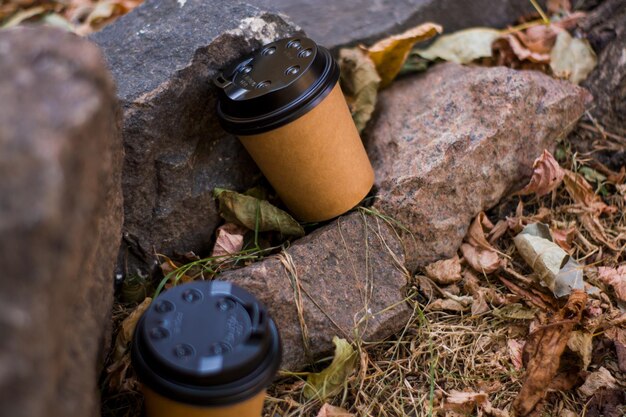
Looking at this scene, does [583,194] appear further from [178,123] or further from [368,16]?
[178,123]

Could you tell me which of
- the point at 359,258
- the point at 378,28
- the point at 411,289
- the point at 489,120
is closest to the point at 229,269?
the point at 359,258

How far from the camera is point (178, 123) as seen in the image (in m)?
2.09

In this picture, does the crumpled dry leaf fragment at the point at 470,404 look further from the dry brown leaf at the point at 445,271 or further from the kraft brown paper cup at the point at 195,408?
the kraft brown paper cup at the point at 195,408

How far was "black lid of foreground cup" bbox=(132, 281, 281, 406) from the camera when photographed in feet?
4.70

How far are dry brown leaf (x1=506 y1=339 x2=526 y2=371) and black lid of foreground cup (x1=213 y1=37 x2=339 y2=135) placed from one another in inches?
34.5

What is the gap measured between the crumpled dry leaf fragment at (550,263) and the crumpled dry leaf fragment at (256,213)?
700 mm

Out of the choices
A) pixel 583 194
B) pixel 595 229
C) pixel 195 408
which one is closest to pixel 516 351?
pixel 595 229

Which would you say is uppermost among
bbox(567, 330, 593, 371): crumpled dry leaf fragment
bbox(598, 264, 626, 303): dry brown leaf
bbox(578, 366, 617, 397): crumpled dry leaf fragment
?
bbox(567, 330, 593, 371): crumpled dry leaf fragment

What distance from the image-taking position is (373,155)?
2.38 m

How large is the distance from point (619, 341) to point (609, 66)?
45.7 inches

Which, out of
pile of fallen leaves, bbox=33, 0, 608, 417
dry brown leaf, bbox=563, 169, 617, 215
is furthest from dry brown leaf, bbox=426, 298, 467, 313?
dry brown leaf, bbox=563, 169, 617, 215

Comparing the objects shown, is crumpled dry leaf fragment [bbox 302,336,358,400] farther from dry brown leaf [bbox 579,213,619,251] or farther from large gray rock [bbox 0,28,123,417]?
dry brown leaf [bbox 579,213,619,251]

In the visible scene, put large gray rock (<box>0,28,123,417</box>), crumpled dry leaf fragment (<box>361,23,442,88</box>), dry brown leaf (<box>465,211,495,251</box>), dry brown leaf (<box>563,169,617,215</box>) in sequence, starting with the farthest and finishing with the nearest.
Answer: crumpled dry leaf fragment (<box>361,23,442,88</box>)
dry brown leaf (<box>563,169,617,215</box>)
dry brown leaf (<box>465,211,495,251</box>)
large gray rock (<box>0,28,123,417</box>)

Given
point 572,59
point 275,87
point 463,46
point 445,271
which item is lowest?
point 445,271
